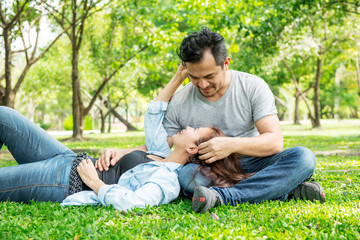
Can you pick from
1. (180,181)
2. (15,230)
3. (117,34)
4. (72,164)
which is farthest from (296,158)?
(117,34)

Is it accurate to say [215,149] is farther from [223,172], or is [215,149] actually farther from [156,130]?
[156,130]

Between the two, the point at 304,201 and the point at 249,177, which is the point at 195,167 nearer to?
the point at 249,177

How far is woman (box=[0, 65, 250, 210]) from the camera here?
3514 mm

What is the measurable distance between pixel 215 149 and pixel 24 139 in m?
2.00

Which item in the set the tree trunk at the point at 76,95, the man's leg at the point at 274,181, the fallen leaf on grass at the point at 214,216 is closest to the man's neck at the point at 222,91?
the man's leg at the point at 274,181

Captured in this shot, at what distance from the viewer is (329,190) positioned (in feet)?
14.6

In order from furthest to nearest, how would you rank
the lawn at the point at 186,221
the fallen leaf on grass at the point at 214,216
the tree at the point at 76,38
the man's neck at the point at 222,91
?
the tree at the point at 76,38 → the man's neck at the point at 222,91 → the fallen leaf on grass at the point at 214,216 → the lawn at the point at 186,221

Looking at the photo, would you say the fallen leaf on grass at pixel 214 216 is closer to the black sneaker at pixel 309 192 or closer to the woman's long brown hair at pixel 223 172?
the woman's long brown hair at pixel 223 172

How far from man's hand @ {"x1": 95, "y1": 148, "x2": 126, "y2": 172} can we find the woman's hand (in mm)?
148

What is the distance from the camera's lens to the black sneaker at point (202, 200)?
3354 mm

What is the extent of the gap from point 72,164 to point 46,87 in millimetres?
27692

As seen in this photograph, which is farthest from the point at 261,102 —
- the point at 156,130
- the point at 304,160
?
the point at 156,130

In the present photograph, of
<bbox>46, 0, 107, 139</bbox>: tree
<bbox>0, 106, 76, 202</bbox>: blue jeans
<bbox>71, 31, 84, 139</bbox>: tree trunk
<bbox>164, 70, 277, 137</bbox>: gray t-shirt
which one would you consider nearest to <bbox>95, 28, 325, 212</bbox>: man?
<bbox>164, 70, 277, 137</bbox>: gray t-shirt

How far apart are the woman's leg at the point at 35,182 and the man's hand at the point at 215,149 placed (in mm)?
1402
